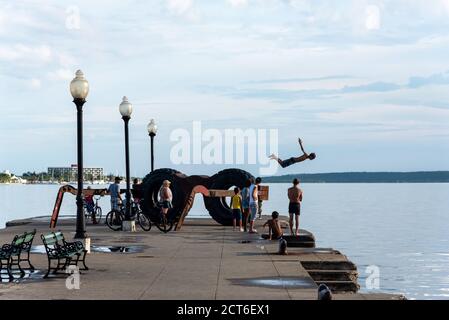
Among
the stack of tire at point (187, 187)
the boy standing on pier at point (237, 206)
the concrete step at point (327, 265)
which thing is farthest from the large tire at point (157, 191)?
the concrete step at point (327, 265)

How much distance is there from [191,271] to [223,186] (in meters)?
16.1

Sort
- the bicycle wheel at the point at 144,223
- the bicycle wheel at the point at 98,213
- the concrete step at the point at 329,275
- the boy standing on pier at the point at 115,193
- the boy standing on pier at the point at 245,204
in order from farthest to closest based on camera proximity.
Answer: the bicycle wheel at the point at 98,213, the boy standing on pier at the point at 115,193, the bicycle wheel at the point at 144,223, the boy standing on pier at the point at 245,204, the concrete step at the point at 329,275

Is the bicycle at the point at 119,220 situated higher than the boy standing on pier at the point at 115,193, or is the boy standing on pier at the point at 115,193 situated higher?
the boy standing on pier at the point at 115,193

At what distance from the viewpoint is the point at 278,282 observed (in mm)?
15484

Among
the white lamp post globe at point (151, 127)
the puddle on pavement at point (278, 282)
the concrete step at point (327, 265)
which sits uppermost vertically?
the white lamp post globe at point (151, 127)

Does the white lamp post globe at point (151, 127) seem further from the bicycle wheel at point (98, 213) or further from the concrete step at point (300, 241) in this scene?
the concrete step at point (300, 241)

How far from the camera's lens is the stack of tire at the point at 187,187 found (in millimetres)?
32875

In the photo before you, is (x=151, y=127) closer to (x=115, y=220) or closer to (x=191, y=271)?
(x=115, y=220)

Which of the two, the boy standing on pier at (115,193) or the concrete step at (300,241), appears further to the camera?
the boy standing on pier at (115,193)

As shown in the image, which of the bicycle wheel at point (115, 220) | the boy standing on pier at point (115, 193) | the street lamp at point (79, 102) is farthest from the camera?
the boy standing on pier at point (115, 193)

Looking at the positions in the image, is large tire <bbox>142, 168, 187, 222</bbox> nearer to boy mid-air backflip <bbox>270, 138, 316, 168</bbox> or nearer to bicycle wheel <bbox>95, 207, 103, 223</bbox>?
bicycle wheel <bbox>95, 207, 103, 223</bbox>

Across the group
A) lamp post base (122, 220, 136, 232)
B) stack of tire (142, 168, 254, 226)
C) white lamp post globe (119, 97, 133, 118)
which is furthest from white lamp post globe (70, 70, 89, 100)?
stack of tire (142, 168, 254, 226)

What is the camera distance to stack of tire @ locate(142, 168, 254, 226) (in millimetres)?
32875
